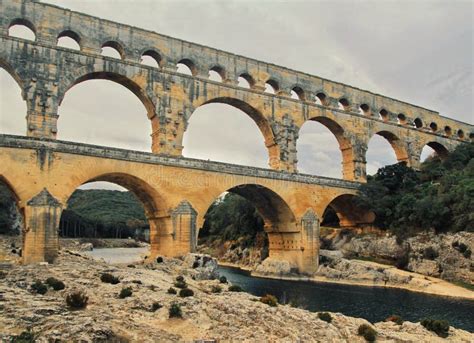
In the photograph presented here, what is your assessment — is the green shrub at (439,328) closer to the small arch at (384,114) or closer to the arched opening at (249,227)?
the arched opening at (249,227)

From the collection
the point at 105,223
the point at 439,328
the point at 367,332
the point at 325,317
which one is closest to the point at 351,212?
the point at 439,328

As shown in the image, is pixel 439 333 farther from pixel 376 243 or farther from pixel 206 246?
pixel 206 246

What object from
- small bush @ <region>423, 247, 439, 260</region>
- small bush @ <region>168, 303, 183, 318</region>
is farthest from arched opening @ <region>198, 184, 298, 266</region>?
small bush @ <region>168, 303, 183, 318</region>

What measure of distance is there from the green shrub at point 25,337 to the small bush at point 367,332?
11.3 meters

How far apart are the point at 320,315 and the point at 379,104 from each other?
111 feet

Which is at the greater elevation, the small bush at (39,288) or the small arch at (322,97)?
the small arch at (322,97)

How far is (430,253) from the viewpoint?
125 ft

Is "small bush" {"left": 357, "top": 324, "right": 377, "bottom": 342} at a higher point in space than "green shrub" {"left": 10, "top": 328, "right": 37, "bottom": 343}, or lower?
lower

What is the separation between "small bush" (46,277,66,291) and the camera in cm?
1889

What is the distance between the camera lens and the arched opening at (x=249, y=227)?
39562 millimetres

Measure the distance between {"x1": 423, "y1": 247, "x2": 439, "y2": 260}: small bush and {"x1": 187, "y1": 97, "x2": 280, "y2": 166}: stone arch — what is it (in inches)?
554

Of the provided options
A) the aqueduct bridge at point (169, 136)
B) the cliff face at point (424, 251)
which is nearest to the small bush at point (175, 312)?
the aqueduct bridge at point (169, 136)

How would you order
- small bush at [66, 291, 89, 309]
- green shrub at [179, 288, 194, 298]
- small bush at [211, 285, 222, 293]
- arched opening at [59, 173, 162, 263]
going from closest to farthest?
1. small bush at [66, 291, 89, 309]
2. green shrub at [179, 288, 194, 298]
3. small bush at [211, 285, 222, 293]
4. arched opening at [59, 173, 162, 263]

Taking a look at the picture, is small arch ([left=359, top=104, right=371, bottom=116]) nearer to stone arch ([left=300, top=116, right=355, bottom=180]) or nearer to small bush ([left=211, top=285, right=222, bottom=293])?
stone arch ([left=300, top=116, right=355, bottom=180])
